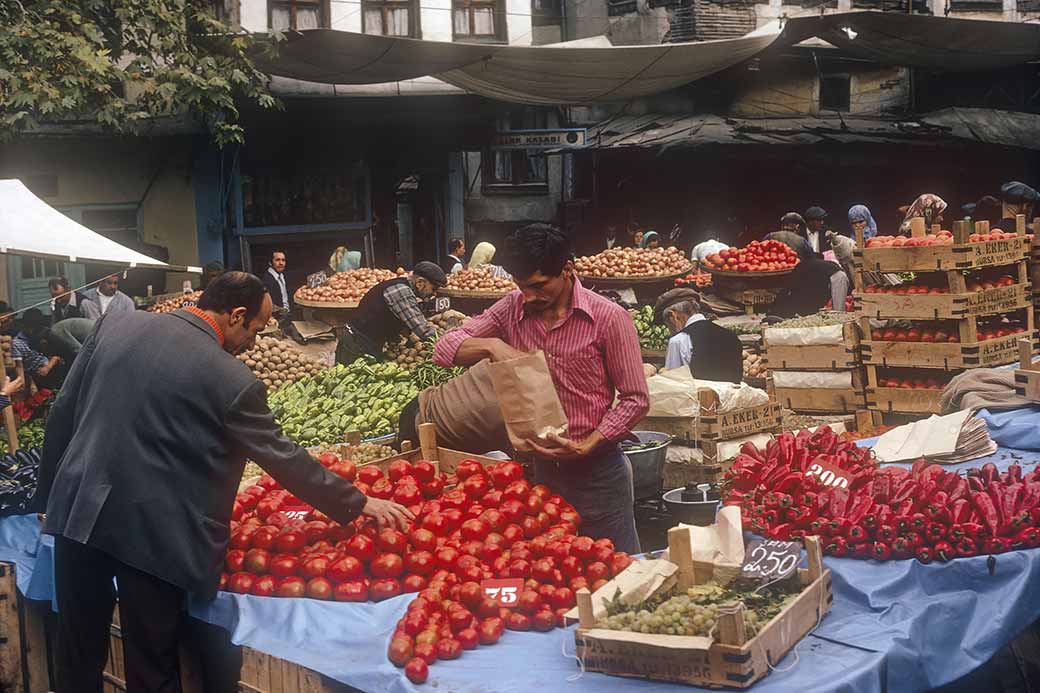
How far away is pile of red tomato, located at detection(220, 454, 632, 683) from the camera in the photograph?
373cm

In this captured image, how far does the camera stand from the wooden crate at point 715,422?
6.68 m

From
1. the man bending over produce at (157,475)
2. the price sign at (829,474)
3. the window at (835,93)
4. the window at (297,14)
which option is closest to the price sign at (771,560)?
the price sign at (829,474)

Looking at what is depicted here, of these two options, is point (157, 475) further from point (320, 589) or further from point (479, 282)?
point (479, 282)

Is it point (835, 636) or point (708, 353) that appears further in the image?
point (708, 353)

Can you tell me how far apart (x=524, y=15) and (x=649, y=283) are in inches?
399

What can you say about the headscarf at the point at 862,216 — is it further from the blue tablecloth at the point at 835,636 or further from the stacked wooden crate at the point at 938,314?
the blue tablecloth at the point at 835,636

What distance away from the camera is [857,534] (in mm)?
4246

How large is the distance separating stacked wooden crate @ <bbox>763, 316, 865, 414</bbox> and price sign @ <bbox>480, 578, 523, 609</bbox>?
18.3 ft

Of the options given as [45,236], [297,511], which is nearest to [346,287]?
[45,236]

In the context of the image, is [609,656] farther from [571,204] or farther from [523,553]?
[571,204]

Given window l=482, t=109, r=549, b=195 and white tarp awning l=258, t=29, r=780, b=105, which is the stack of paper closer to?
white tarp awning l=258, t=29, r=780, b=105

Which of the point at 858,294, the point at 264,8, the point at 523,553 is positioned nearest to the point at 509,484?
the point at 523,553

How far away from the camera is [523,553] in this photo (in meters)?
4.13

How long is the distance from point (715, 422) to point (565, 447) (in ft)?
7.70
